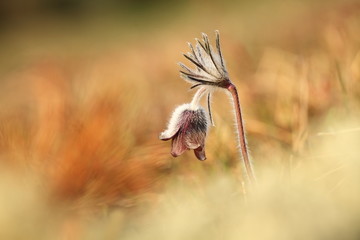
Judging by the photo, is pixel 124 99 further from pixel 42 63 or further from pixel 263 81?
pixel 42 63

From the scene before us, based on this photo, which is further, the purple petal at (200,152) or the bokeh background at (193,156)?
the purple petal at (200,152)

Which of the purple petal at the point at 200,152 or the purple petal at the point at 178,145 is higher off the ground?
the purple petal at the point at 178,145

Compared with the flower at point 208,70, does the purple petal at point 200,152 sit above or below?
below

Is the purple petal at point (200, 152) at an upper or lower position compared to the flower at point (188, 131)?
lower

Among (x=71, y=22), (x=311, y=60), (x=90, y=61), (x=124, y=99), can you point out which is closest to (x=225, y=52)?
(x=311, y=60)

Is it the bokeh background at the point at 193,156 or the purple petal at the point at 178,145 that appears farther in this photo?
the purple petal at the point at 178,145
